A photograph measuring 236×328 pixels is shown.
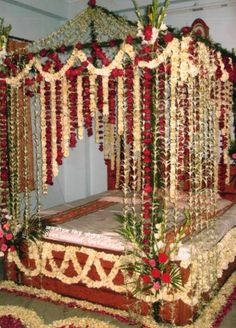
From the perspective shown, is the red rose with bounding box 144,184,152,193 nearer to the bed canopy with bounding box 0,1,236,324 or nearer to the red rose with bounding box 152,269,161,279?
the bed canopy with bounding box 0,1,236,324

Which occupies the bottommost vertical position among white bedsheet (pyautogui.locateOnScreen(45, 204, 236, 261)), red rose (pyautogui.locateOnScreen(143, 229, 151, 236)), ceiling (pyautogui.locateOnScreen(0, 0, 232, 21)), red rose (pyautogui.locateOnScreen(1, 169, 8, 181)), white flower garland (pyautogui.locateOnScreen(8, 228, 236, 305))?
white flower garland (pyautogui.locateOnScreen(8, 228, 236, 305))

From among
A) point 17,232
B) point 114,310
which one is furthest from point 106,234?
point 17,232

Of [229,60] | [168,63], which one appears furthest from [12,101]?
[229,60]

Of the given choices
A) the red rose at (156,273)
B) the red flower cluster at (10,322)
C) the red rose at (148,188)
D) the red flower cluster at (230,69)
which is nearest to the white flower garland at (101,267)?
the red rose at (156,273)

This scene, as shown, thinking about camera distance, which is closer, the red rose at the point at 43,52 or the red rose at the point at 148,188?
the red rose at the point at 148,188

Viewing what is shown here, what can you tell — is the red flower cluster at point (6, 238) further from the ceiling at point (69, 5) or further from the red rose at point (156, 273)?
the ceiling at point (69, 5)

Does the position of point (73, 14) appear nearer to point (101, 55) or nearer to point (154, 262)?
point (101, 55)

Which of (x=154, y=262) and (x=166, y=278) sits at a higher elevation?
(x=154, y=262)

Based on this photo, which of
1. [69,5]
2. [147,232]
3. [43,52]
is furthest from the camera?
[69,5]

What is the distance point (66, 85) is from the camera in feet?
17.5

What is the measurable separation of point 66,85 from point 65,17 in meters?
4.10

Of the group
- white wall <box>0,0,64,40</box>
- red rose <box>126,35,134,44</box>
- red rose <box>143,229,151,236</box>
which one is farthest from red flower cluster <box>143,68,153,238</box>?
white wall <box>0,0,64,40</box>

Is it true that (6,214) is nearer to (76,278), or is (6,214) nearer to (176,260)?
(76,278)

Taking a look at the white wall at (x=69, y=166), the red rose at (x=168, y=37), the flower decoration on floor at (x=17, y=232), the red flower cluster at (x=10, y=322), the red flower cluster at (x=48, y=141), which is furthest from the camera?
the white wall at (x=69, y=166)
